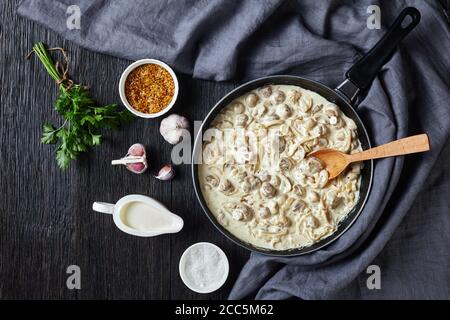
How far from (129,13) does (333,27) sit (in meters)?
1.00

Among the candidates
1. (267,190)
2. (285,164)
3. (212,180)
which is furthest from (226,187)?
(285,164)

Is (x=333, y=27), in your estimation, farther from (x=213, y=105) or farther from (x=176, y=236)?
(x=176, y=236)

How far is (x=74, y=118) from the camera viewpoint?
2.43 m

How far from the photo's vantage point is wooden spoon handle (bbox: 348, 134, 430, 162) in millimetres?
2170

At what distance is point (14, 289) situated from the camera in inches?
101

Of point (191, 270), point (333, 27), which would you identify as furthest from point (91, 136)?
point (333, 27)

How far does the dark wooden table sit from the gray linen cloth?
0.16m

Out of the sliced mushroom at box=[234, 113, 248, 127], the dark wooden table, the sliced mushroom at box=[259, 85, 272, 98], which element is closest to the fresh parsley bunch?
the dark wooden table

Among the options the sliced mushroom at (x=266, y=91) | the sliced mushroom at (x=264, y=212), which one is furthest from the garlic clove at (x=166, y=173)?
the sliced mushroom at (x=266, y=91)

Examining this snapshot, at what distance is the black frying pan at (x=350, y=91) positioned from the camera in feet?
7.39

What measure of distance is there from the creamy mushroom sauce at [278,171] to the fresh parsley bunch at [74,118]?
511 millimetres

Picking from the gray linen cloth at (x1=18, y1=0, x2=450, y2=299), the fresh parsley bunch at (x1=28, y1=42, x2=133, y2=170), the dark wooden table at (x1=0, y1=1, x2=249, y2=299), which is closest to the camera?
the gray linen cloth at (x1=18, y1=0, x2=450, y2=299)

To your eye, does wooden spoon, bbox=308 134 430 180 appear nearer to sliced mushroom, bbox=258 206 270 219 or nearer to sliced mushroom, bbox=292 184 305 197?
sliced mushroom, bbox=292 184 305 197

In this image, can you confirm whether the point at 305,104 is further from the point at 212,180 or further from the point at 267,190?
the point at 212,180
